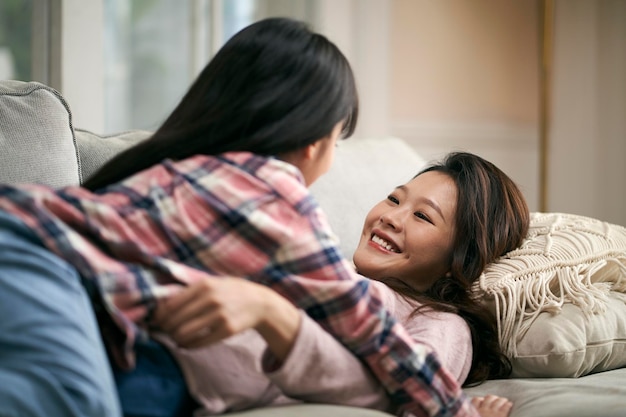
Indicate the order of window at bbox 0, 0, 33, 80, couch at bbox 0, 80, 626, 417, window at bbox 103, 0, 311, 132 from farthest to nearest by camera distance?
window at bbox 103, 0, 311, 132 < window at bbox 0, 0, 33, 80 < couch at bbox 0, 80, 626, 417

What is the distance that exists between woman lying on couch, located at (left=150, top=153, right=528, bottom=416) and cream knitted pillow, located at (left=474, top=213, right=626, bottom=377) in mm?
40

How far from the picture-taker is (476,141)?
347 centimetres

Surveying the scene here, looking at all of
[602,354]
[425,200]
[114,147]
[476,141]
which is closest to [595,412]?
[602,354]

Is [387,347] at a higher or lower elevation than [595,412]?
higher

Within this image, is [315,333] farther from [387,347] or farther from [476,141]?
[476,141]

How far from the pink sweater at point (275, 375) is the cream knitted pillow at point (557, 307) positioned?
1.36 ft

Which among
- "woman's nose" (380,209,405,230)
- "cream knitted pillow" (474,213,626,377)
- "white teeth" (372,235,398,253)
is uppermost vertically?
"woman's nose" (380,209,405,230)

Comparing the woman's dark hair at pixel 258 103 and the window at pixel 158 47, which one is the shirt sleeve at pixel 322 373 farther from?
the window at pixel 158 47

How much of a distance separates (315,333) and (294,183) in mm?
203

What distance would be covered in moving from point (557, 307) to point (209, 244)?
756 millimetres

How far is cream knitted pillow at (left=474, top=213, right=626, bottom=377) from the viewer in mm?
1454

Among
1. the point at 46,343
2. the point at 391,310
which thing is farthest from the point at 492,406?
the point at 46,343

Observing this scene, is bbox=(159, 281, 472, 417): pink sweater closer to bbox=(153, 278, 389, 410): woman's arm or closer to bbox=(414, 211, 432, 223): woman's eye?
bbox=(153, 278, 389, 410): woman's arm

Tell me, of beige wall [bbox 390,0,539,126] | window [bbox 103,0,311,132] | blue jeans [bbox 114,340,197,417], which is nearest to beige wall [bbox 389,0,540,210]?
beige wall [bbox 390,0,539,126]
